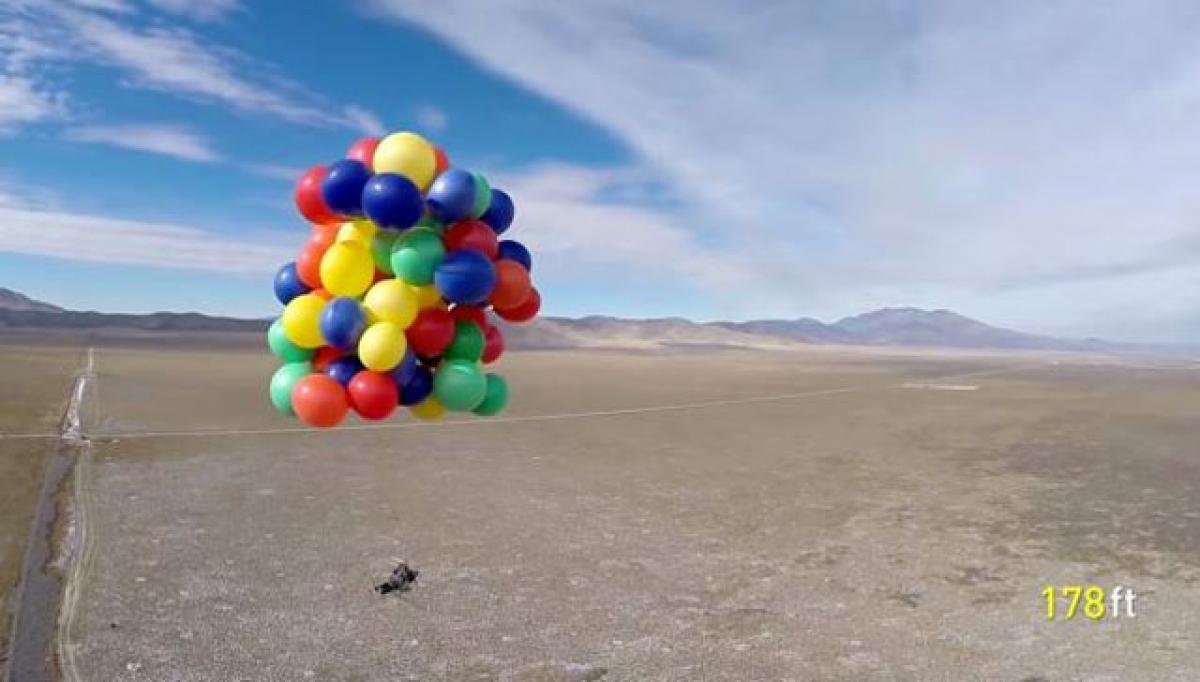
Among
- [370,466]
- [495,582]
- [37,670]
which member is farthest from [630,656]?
[370,466]

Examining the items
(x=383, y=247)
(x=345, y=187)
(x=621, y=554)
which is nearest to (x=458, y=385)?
(x=383, y=247)

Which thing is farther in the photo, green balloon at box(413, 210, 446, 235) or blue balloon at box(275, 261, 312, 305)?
blue balloon at box(275, 261, 312, 305)

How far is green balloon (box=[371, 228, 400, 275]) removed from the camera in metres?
4.20

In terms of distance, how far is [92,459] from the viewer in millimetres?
18312

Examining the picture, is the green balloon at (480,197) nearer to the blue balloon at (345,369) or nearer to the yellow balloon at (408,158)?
the yellow balloon at (408,158)

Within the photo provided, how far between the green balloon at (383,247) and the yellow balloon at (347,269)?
35mm

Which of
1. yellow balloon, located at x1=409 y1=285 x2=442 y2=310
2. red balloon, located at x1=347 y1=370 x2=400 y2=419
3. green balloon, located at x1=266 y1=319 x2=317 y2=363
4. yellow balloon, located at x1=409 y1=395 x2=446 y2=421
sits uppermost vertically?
yellow balloon, located at x1=409 y1=285 x2=442 y2=310

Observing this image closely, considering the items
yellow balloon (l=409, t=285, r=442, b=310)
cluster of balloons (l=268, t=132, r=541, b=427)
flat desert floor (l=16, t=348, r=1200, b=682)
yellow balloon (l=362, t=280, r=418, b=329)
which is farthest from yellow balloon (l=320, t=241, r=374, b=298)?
flat desert floor (l=16, t=348, r=1200, b=682)

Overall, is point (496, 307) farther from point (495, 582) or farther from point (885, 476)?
point (885, 476)

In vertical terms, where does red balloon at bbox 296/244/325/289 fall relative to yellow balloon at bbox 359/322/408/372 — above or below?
above

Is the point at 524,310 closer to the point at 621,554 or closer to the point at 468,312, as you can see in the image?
the point at 468,312

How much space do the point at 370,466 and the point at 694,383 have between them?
35.2 meters

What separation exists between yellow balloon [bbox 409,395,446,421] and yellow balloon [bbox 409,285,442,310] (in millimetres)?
567

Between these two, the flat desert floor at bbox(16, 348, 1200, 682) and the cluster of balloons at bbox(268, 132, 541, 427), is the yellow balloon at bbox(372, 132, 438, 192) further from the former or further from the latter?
the flat desert floor at bbox(16, 348, 1200, 682)
